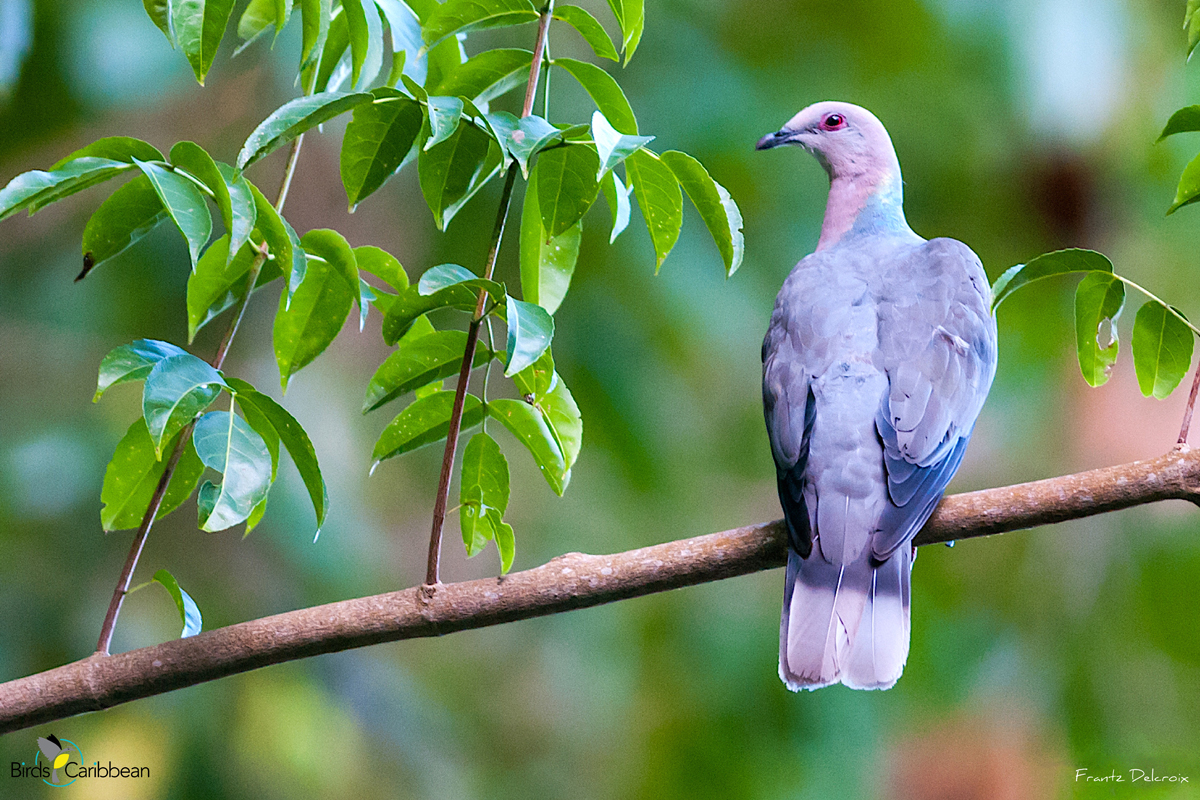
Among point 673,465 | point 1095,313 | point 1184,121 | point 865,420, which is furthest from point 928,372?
point 673,465

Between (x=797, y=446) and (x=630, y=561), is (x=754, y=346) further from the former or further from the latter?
(x=630, y=561)

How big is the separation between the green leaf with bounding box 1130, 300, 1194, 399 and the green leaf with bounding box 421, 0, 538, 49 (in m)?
0.96

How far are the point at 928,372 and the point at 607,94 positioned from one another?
2.79 feet

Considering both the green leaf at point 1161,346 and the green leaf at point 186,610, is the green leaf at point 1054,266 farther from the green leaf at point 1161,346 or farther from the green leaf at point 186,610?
A: the green leaf at point 186,610

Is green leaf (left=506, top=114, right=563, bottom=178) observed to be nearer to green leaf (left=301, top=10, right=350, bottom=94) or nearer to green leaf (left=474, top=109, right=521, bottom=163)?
green leaf (left=474, top=109, right=521, bottom=163)

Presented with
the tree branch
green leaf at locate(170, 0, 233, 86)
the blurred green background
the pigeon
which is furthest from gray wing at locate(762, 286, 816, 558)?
the blurred green background

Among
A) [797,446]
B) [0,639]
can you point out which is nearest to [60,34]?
[0,639]

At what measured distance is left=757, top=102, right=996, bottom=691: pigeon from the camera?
1721mm

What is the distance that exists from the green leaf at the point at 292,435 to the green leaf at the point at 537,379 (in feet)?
0.93

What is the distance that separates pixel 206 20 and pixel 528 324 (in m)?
0.51

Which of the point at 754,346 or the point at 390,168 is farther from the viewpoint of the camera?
the point at 754,346

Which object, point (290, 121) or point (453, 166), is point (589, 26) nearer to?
point (453, 166)

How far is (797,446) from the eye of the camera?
1921 millimetres

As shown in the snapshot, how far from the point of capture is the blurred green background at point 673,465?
3.72m
